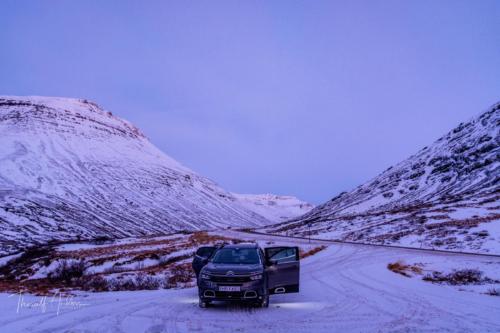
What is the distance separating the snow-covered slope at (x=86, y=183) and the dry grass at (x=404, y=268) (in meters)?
54.4

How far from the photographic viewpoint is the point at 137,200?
12312 cm

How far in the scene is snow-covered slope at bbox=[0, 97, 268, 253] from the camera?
280 ft

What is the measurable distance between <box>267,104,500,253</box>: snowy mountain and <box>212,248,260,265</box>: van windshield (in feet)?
91.5

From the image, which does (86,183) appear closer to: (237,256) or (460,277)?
(460,277)

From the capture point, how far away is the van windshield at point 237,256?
1265 cm

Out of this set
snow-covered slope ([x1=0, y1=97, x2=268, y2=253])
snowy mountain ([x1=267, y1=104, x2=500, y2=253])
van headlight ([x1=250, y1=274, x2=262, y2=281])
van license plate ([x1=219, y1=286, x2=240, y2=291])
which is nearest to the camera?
van license plate ([x1=219, y1=286, x2=240, y2=291])

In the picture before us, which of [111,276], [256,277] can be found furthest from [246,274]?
[111,276]

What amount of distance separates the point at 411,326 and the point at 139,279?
12.4 meters

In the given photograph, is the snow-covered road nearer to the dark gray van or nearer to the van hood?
the dark gray van

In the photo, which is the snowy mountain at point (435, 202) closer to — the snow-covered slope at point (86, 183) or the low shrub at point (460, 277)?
the low shrub at point (460, 277)

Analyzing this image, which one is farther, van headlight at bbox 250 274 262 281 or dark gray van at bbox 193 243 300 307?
van headlight at bbox 250 274 262 281

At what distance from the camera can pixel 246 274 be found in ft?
37.8

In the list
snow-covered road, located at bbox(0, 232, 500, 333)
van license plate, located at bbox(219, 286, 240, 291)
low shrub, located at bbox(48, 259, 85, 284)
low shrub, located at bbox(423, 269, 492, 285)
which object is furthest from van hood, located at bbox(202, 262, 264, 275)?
low shrub, located at bbox(48, 259, 85, 284)

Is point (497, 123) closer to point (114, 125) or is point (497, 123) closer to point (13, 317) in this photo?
point (13, 317)
